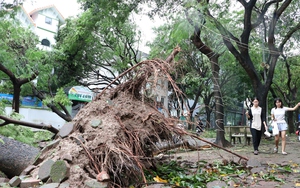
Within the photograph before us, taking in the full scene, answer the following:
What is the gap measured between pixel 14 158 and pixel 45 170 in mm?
1535

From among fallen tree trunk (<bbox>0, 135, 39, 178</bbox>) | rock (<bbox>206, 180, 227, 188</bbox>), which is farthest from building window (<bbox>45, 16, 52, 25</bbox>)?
rock (<bbox>206, 180, 227, 188</bbox>)

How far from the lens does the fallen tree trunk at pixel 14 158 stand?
541cm

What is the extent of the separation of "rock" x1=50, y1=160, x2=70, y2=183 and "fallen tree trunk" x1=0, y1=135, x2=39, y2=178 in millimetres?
1350

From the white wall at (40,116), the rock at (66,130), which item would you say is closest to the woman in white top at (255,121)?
the rock at (66,130)

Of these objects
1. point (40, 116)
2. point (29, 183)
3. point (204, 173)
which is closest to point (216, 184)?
point (204, 173)

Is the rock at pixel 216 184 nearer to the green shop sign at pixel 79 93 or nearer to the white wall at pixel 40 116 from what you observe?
the green shop sign at pixel 79 93

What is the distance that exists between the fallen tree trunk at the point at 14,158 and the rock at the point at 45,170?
3.59 feet

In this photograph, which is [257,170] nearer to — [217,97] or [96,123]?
[96,123]

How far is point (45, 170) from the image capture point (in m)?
4.36

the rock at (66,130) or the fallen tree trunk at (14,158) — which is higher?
the rock at (66,130)

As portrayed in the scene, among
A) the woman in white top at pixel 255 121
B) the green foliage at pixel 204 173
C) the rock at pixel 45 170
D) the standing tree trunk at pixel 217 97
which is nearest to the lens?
the rock at pixel 45 170

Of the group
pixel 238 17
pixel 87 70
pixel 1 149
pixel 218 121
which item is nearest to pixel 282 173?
pixel 218 121

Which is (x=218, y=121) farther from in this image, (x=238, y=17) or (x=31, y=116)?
(x=31, y=116)

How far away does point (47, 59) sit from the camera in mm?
13477
